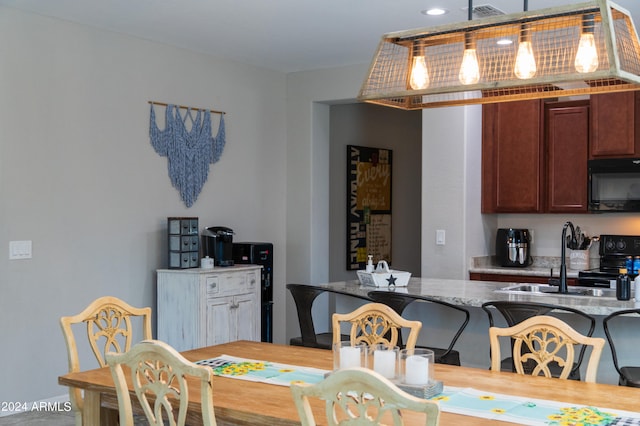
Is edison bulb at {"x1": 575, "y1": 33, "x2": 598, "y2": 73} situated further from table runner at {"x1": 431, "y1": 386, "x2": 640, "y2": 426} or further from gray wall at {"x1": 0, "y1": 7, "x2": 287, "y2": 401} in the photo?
gray wall at {"x1": 0, "y1": 7, "x2": 287, "y2": 401}

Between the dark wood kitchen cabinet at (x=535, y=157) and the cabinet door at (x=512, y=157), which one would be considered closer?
the dark wood kitchen cabinet at (x=535, y=157)

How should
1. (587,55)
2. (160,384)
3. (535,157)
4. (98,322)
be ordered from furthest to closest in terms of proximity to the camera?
(535,157), (98,322), (587,55), (160,384)

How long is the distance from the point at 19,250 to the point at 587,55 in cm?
361

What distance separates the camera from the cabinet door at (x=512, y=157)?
243 inches

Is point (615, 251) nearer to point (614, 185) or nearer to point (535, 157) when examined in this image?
point (614, 185)

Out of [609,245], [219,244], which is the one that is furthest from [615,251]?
[219,244]

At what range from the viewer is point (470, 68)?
297 centimetres

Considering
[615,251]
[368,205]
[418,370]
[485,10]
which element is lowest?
[418,370]

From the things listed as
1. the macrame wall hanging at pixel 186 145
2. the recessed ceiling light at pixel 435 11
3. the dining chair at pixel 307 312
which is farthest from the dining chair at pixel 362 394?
the macrame wall hanging at pixel 186 145

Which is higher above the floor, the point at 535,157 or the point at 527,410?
the point at 535,157

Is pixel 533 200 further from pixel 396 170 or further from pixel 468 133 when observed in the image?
pixel 396 170

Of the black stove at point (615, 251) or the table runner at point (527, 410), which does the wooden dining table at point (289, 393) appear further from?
the black stove at point (615, 251)

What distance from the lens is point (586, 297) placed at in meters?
4.01

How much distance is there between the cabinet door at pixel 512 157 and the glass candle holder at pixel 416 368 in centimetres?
392
